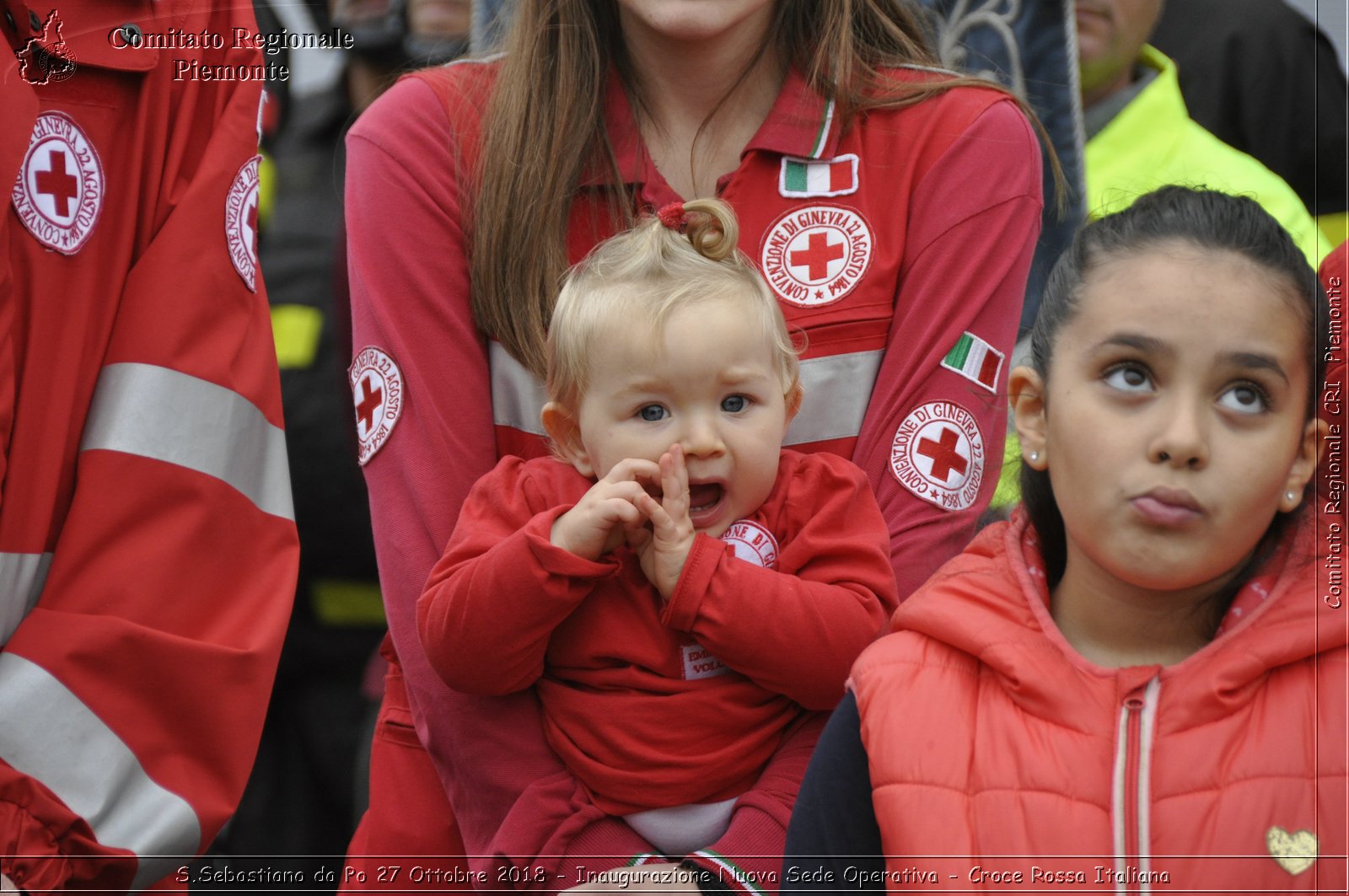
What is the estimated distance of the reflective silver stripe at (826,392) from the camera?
204cm

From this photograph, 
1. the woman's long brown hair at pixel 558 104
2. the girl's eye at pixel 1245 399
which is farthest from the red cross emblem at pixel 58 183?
the girl's eye at pixel 1245 399

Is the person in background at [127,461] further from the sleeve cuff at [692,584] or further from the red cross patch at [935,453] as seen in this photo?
the red cross patch at [935,453]

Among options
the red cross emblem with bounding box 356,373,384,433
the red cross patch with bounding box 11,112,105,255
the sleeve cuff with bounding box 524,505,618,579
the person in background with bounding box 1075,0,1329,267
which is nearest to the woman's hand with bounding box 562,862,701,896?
the sleeve cuff with bounding box 524,505,618,579

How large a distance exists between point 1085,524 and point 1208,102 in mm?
1647

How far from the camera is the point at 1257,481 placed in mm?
1574

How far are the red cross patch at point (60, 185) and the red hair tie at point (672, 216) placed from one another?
2.18 ft

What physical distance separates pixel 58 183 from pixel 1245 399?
1.32 meters

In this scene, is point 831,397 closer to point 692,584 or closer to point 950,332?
point 950,332

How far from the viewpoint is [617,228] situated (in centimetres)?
210

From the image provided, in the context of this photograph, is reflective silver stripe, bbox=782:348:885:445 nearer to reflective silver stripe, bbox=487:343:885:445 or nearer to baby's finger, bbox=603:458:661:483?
reflective silver stripe, bbox=487:343:885:445

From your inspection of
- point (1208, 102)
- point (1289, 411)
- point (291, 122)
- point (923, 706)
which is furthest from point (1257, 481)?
point (291, 122)

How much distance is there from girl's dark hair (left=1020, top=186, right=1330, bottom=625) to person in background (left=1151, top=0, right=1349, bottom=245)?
1.14 meters

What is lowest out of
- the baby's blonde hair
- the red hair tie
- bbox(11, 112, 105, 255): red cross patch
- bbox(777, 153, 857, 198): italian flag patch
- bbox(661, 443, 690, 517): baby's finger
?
bbox(661, 443, 690, 517): baby's finger

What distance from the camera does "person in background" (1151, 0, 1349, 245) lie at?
2811 mm
